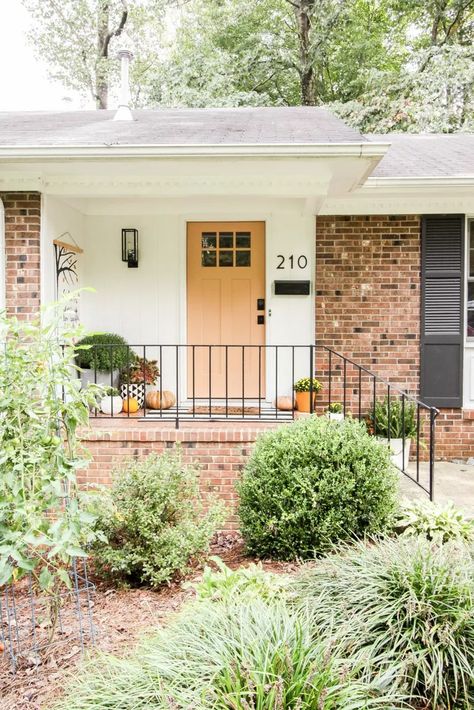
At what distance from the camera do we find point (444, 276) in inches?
245

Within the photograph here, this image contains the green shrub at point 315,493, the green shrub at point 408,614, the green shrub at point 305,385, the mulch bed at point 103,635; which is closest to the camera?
the green shrub at point 408,614

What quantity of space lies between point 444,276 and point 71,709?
5633 millimetres

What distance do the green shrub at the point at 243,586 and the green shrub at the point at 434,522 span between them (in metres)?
1.20

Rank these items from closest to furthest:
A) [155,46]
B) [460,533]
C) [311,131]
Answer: [460,533] → [311,131] → [155,46]

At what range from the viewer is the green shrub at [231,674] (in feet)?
6.17

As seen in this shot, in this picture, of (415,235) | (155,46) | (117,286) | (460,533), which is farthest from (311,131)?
(155,46)

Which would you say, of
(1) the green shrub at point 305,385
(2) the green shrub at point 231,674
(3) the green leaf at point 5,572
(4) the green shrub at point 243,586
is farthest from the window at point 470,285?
(3) the green leaf at point 5,572

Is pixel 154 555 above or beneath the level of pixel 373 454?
beneath

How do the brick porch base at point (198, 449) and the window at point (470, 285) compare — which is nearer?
the brick porch base at point (198, 449)

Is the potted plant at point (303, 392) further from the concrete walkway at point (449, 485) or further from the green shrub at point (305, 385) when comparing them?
the concrete walkway at point (449, 485)

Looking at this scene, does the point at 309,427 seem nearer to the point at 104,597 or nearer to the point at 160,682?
the point at 104,597

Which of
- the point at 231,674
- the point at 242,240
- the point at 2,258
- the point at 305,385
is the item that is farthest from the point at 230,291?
the point at 231,674

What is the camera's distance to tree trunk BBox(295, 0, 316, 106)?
1455cm

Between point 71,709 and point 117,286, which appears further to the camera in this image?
point 117,286
